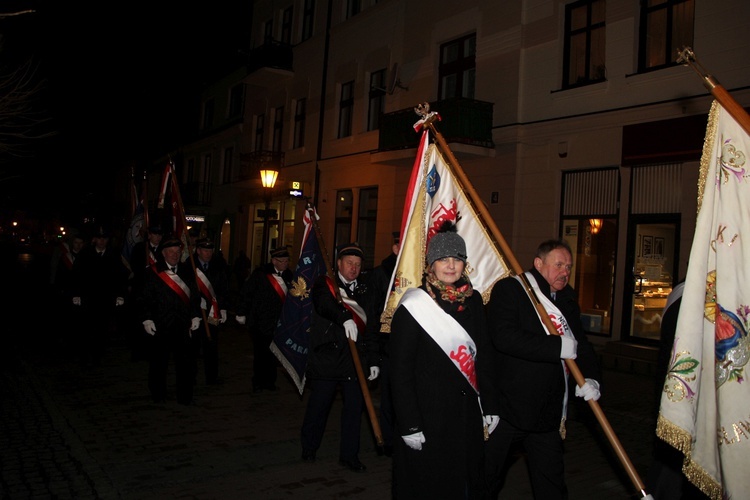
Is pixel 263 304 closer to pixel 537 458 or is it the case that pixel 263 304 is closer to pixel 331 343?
pixel 331 343

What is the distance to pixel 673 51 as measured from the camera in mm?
11805

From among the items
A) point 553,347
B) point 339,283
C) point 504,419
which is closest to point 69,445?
point 339,283

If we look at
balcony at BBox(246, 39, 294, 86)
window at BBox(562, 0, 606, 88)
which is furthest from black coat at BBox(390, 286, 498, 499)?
balcony at BBox(246, 39, 294, 86)

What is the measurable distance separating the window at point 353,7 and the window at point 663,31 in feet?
35.1

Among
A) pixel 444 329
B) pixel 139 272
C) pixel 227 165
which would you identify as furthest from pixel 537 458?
pixel 227 165

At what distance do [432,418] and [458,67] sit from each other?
14190 mm

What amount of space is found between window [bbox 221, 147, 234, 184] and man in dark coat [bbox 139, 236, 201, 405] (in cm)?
2356

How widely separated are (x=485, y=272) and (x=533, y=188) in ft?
31.8

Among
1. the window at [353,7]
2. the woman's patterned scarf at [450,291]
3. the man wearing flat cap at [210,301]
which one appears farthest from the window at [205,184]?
the woman's patterned scarf at [450,291]

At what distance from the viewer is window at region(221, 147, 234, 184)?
30.5 meters

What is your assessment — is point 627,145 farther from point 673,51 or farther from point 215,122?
point 215,122

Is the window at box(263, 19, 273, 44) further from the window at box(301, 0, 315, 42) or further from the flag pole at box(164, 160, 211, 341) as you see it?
the flag pole at box(164, 160, 211, 341)

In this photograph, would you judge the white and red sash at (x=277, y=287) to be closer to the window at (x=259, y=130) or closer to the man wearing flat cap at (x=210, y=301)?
the man wearing flat cap at (x=210, y=301)

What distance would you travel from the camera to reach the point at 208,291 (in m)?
8.77
